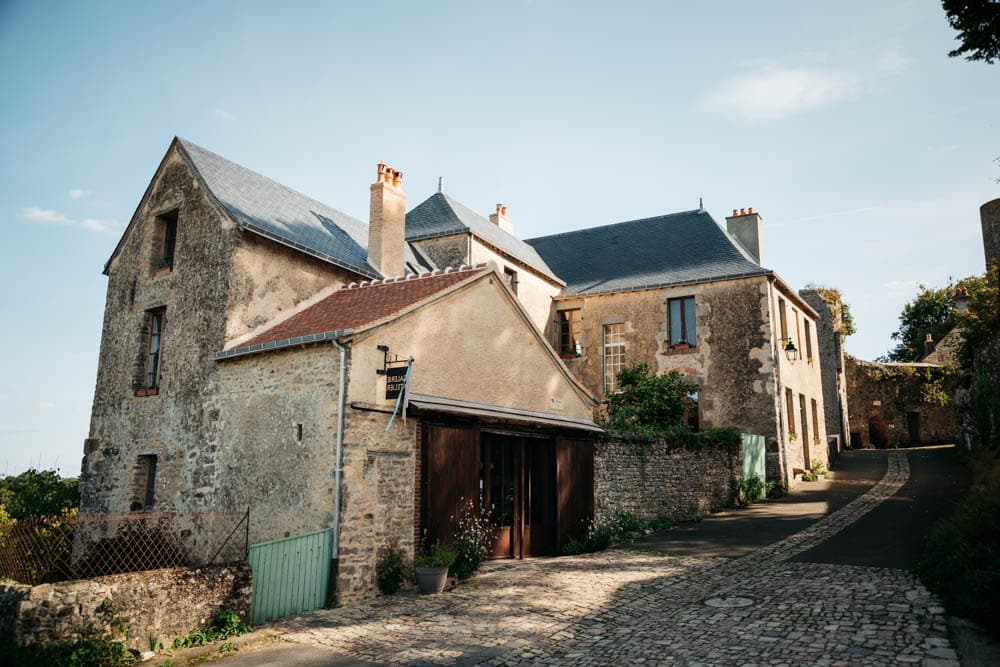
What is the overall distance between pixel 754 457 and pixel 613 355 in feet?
16.4

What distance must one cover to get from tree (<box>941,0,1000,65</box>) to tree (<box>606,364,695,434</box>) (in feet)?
36.0

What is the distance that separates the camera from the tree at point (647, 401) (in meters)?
17.2

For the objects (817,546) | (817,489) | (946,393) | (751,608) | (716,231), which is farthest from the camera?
(946,393)

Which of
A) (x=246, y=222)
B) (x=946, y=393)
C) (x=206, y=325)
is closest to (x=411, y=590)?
(x=206, y=325)

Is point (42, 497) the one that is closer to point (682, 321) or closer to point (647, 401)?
point (647, 401)

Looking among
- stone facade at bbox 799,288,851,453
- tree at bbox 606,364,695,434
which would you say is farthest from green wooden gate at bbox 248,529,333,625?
stone facade at bbox 799,288,851,453

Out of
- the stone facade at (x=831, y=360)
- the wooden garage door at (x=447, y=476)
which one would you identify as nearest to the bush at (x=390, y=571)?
the wooden garage door at (x=447, y=476)

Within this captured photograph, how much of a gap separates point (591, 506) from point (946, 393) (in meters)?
22.4

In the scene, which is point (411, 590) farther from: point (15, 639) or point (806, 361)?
point (806, 361)

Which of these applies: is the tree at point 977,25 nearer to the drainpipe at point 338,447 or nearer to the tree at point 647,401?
the drainpipe at point 338,447

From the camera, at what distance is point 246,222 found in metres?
11.2

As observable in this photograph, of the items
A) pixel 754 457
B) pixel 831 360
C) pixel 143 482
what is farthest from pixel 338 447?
pixel 831 360

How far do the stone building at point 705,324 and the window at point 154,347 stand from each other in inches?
439

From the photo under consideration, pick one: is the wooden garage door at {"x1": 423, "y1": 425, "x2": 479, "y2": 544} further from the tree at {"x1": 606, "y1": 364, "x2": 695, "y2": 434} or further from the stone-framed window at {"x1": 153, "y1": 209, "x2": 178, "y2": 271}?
the tree at {"x1": 606, "y1": 364, "x2": 695, "y2": 434}
